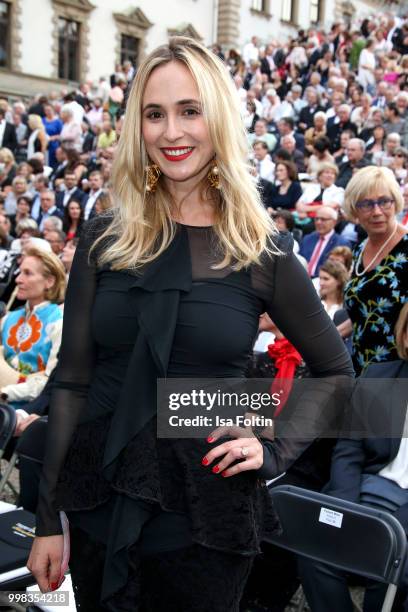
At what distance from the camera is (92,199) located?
→ 390 inches

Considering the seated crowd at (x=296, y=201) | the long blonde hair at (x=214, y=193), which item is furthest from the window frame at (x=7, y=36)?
the long blonde hair at (x=214, y=193)

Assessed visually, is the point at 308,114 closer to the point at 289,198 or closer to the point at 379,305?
the point at 289,198

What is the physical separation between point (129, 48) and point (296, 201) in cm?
2466

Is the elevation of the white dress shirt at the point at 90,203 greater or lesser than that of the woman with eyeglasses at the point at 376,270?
greater

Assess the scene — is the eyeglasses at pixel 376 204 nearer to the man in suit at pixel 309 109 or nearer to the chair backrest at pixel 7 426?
the chair backrest at pixel 7 426

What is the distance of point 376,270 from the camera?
3461 mm

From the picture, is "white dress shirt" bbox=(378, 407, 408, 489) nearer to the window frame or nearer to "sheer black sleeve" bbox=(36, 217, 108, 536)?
"sheer black sleeve" bbox=(36, 217, 108, 536)

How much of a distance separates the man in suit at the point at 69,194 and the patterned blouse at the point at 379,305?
7022 mm

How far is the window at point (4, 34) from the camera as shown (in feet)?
86.2

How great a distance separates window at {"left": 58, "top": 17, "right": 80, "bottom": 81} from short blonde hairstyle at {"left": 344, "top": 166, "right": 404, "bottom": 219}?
26468mm

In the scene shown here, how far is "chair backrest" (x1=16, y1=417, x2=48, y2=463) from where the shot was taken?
2828 millimetres

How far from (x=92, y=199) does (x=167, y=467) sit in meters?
8.80

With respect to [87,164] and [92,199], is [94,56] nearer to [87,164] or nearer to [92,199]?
[87,164]

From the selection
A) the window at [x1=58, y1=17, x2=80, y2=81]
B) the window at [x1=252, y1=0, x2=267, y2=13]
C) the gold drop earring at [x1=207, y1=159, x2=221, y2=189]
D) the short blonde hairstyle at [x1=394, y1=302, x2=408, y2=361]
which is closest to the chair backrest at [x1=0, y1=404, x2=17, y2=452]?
the short blonde hairstyle at [x1=394, y1=302, x2=408, y2=361]
